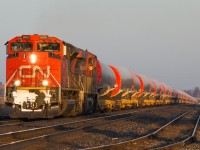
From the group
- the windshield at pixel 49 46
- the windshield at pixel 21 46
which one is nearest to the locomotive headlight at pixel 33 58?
the windshield at pixel 21 46

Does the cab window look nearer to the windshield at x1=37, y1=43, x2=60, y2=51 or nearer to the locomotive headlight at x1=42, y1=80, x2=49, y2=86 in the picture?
the windshield at x1=37, y1=43, x2=60, y2=51

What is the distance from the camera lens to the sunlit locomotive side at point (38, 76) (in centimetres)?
1552

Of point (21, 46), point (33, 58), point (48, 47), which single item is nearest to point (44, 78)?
point (33, 58)

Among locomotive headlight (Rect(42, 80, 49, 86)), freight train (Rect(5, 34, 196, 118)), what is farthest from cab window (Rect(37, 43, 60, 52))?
locomotive headlight (Rect(42, 80, 49, 86))

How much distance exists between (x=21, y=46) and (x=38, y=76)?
1645 mm

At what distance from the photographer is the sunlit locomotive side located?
50.9 ft

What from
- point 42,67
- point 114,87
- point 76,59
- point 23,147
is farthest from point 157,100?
point 23,147

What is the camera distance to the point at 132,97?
109 ft

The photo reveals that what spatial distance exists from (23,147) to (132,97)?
24979mm

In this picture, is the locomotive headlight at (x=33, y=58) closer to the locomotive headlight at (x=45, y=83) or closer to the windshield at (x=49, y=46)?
the windshield at (x=49, y=46)

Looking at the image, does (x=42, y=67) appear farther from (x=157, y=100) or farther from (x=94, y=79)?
(x=157, y=100)

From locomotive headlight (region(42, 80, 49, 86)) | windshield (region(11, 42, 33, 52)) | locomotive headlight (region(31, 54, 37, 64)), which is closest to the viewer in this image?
locomotive headlight (region(42, 80, 49, 86))

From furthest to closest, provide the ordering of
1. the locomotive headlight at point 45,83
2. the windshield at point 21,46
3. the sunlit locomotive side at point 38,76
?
the windshield at point 21,46 < the locomotive headlight at point 45,83 < the sunlit locomotive side at point 38,76

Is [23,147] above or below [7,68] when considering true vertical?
below
